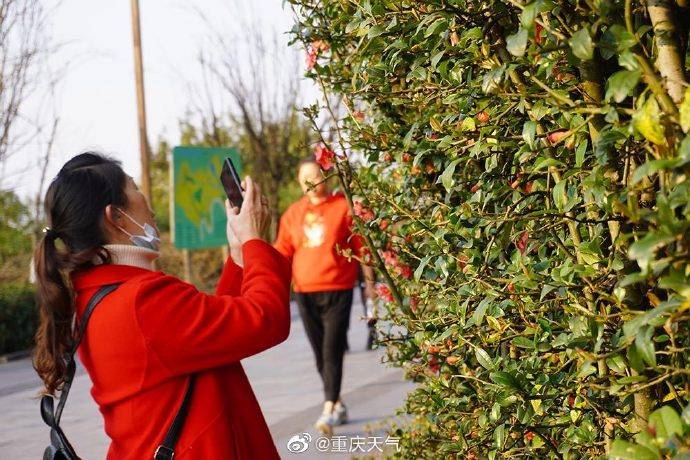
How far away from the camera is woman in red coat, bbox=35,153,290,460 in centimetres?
240

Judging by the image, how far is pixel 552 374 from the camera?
230 centimetres

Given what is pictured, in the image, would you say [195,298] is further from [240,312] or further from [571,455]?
[571,455]

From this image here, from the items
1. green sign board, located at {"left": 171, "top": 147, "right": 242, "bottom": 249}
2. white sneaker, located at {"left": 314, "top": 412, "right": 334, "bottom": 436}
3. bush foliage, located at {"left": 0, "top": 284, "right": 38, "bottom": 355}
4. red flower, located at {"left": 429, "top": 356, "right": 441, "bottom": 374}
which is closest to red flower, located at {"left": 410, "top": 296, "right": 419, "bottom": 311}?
red flower, located at {"left": 429, "top": 356, "right": 441, "bottom": 374}

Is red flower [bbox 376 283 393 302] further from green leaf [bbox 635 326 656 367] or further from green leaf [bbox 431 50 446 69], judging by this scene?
green leaf [bbox 635 326 656 367]

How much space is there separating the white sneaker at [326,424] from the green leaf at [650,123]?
5.61 metres

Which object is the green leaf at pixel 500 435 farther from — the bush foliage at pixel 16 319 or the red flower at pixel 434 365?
the bush foliage at pixel 16 319

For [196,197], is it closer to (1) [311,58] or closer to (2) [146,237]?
(1) [311,58]

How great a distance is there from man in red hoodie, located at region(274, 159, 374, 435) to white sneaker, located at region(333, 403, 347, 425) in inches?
8.9

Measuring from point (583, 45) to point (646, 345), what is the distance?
0.48 m

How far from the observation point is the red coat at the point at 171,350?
7.82 feet

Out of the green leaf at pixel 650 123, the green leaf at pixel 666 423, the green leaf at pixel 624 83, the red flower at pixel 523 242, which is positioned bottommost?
the green leaf at pixel 666 423

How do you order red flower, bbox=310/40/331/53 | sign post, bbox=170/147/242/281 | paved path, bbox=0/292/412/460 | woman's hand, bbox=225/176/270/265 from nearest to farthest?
woman's hand, bbox=225/176/270/265, red flower, bbox=310/40/331/53, paved path, bbox=0/292/412/460, sign post, bbox=170/147/242/281

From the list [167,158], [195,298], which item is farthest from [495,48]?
[167,158]

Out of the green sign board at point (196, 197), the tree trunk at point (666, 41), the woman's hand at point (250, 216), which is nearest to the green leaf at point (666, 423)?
the tree trunk at point (666, 41)
